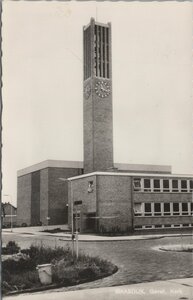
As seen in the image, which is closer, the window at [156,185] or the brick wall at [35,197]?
the window at [156,185]

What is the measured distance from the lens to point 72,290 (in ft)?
34.4

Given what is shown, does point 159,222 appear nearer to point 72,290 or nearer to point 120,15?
point 72,290

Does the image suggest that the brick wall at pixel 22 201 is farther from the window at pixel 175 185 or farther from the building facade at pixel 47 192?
the window at pixel 175 185

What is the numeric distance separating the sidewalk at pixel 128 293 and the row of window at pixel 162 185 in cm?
405

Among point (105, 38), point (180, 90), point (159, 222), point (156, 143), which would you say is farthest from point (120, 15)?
point (105, 38)

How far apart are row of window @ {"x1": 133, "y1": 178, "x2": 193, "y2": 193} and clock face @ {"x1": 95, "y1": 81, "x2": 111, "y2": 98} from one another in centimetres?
1138

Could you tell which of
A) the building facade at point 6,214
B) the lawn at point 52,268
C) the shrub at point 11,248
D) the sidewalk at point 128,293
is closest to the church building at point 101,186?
the building facade at point 6,214

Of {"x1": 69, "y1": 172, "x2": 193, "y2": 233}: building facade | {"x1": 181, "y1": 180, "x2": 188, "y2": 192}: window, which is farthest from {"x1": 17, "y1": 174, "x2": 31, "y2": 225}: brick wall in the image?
{"x1": 181, "y1": 180, "x2": 188, "y2": 192}: window

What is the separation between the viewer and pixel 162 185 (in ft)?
63.8

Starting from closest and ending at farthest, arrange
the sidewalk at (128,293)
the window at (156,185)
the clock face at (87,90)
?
the sidewalk at (128,293) → the window at (156,185) → the clock face at (87,90)

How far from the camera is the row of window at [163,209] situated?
15159mm

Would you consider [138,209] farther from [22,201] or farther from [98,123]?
[98,123]

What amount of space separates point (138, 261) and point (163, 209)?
283 inches

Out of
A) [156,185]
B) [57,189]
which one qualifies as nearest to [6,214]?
[156,185]
